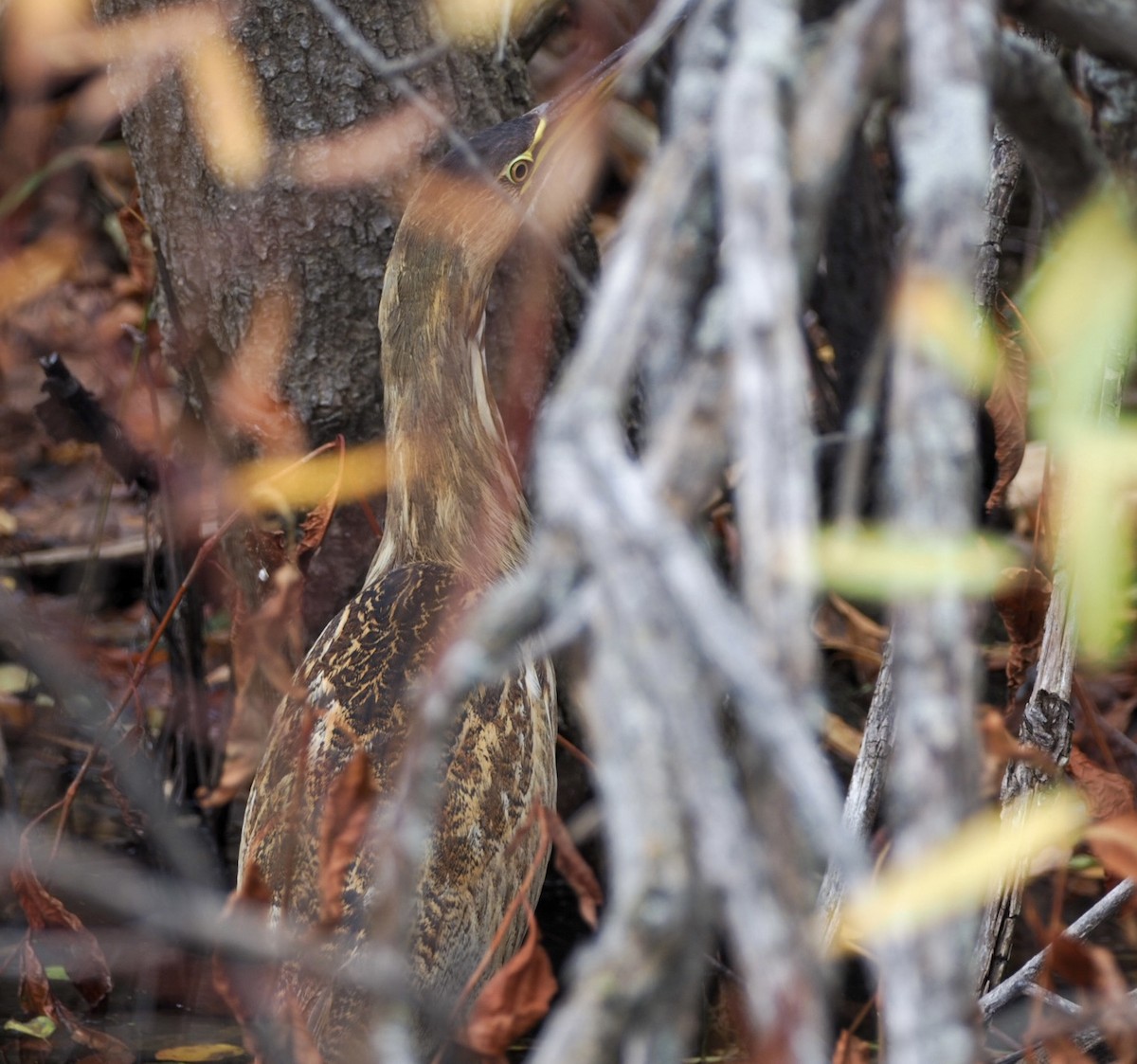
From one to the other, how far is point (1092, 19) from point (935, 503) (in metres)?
0.52

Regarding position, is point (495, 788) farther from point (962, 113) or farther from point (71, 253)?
point (71, 253)

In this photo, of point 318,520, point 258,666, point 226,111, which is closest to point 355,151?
point 226,111

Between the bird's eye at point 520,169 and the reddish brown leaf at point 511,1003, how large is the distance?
1.49 meters

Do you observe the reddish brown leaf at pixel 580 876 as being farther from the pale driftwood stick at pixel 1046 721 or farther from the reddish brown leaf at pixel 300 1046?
the pale driftwood stick at pixel 1046 721

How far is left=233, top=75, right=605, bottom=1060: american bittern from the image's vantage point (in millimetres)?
2197

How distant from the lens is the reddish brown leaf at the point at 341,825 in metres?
1.28

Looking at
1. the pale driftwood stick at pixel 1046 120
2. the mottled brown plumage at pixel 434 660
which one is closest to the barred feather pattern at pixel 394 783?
the mottled brown plumage at pixel 434 660

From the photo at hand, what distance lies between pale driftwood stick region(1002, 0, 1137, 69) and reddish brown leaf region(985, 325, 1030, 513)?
35.7 inches

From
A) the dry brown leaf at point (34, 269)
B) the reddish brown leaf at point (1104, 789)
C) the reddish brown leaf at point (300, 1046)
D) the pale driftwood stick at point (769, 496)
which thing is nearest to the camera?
the pale driftwood stick at point (769, 496)

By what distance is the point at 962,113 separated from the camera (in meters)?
0.85

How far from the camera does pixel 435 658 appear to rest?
231 centimetres

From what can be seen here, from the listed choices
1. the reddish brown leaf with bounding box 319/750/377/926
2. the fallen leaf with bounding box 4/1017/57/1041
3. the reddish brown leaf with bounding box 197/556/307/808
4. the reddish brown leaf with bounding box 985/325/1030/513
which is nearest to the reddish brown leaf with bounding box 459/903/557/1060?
the reddish brown leaf with bounding box 319/750/377/926

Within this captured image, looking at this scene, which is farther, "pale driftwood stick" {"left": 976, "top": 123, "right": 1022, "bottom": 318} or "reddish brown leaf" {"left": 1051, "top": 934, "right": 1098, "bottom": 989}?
"pale driftwood stick" {"left": 976, "top": 123, "right": 1022, "bottom": 318}

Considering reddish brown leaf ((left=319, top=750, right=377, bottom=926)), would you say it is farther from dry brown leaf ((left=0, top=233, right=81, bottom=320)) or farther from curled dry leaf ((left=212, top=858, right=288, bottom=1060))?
dry brown leaf ((left=0, top=233, right=81, bottom=320))
